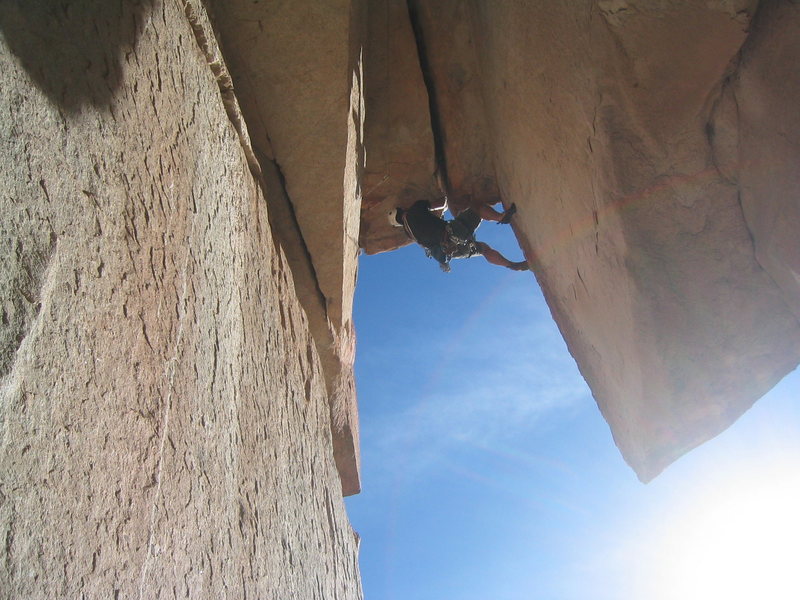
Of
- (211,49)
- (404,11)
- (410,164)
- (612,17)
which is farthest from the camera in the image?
(410,164)

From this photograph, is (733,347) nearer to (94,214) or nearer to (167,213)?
(167,213)

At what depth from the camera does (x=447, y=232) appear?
217 inches

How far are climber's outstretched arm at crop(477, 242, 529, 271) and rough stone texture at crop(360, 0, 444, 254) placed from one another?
78cm

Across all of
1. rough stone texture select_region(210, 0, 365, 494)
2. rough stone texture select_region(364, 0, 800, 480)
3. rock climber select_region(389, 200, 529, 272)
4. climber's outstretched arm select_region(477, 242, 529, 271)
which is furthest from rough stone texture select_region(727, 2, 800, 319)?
climber's outstretched arm select_region(477, 242, 529, 271)

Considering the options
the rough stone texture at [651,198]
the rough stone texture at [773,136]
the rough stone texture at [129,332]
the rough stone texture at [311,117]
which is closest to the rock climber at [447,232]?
the rough stone texture at [651,198]

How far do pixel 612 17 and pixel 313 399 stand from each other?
2044 millimetres

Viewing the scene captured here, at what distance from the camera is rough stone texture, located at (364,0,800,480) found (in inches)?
109

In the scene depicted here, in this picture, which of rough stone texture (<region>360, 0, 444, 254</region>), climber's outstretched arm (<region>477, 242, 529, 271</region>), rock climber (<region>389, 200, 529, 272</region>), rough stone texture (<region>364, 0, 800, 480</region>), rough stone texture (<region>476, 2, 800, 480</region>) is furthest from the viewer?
climber's outstretched arm (<region>477, 242, 529, 271</region>)

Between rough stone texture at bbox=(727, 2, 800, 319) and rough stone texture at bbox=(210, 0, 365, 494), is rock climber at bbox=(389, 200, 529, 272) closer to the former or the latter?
rough stone texture at bbox=(210, 0, 365, 494)

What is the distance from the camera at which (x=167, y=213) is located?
1566 mm

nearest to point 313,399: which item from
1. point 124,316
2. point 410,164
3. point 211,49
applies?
point 211,49

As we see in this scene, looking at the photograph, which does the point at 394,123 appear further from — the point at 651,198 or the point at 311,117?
the point at 651,198

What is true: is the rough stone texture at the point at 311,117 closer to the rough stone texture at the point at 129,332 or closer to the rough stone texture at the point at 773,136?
the rough stone texture at the point at 129,332

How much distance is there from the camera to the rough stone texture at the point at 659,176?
2.77 m
